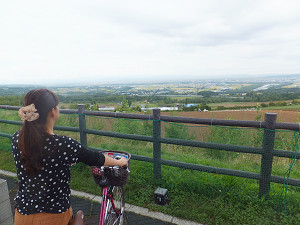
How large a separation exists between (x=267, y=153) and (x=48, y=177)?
2960mm

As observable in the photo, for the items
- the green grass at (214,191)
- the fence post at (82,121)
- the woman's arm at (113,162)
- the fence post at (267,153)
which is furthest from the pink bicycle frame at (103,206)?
the fence post at (82,121)

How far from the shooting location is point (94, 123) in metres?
5.31

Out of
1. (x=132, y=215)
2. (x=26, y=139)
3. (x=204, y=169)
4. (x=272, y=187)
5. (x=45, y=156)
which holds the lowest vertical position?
(x=132, y=215)

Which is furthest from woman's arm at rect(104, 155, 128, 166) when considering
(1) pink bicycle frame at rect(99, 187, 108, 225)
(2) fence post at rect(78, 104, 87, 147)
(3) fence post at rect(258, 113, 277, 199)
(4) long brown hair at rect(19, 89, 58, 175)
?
(2) fence post at rect(78, 104, 87, 147)

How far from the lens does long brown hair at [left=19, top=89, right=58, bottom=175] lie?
1.44 m

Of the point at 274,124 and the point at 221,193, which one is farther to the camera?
A: the point at 221,193

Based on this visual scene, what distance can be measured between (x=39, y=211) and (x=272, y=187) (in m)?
3.39

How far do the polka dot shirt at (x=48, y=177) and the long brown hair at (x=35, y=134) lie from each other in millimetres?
45

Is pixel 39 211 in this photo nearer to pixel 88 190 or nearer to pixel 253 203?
pixel 88 190

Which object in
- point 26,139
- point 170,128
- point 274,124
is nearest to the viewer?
point 26,139

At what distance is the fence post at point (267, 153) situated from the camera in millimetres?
3047

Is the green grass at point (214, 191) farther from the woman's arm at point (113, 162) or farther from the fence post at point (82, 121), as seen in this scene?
the woman's arm at point (113, 162)

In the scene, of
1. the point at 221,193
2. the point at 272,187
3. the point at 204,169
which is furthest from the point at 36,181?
the point at 272,187

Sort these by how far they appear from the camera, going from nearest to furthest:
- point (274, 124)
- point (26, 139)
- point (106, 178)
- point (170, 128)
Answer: point (26, 139) < point (106, 178) < point (274, 124) < point (170, 128)
